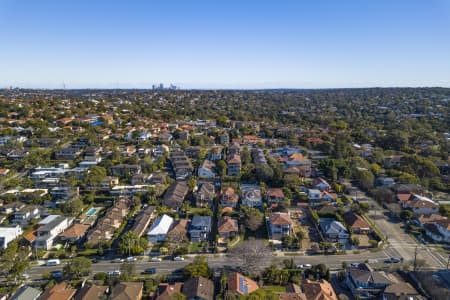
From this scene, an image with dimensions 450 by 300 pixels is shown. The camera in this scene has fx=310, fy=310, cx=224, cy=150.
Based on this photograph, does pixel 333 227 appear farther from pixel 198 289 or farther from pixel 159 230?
pixel 159 230

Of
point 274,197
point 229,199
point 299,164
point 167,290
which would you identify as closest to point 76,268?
point 167,290

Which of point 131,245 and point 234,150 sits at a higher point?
point 234,150

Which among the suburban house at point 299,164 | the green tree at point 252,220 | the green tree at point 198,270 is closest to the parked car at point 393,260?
the green tree at point 252,220

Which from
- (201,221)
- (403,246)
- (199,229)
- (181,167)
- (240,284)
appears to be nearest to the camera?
(240,284)

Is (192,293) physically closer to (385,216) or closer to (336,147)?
(385,216)

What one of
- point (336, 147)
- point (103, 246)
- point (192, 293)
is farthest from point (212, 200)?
point (336, 147)

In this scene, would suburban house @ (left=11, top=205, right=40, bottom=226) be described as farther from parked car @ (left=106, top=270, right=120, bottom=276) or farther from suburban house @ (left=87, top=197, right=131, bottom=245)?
parked car @ (left=106, top=270, right=120, bottom=276)

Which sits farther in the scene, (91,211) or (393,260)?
(91,211)
